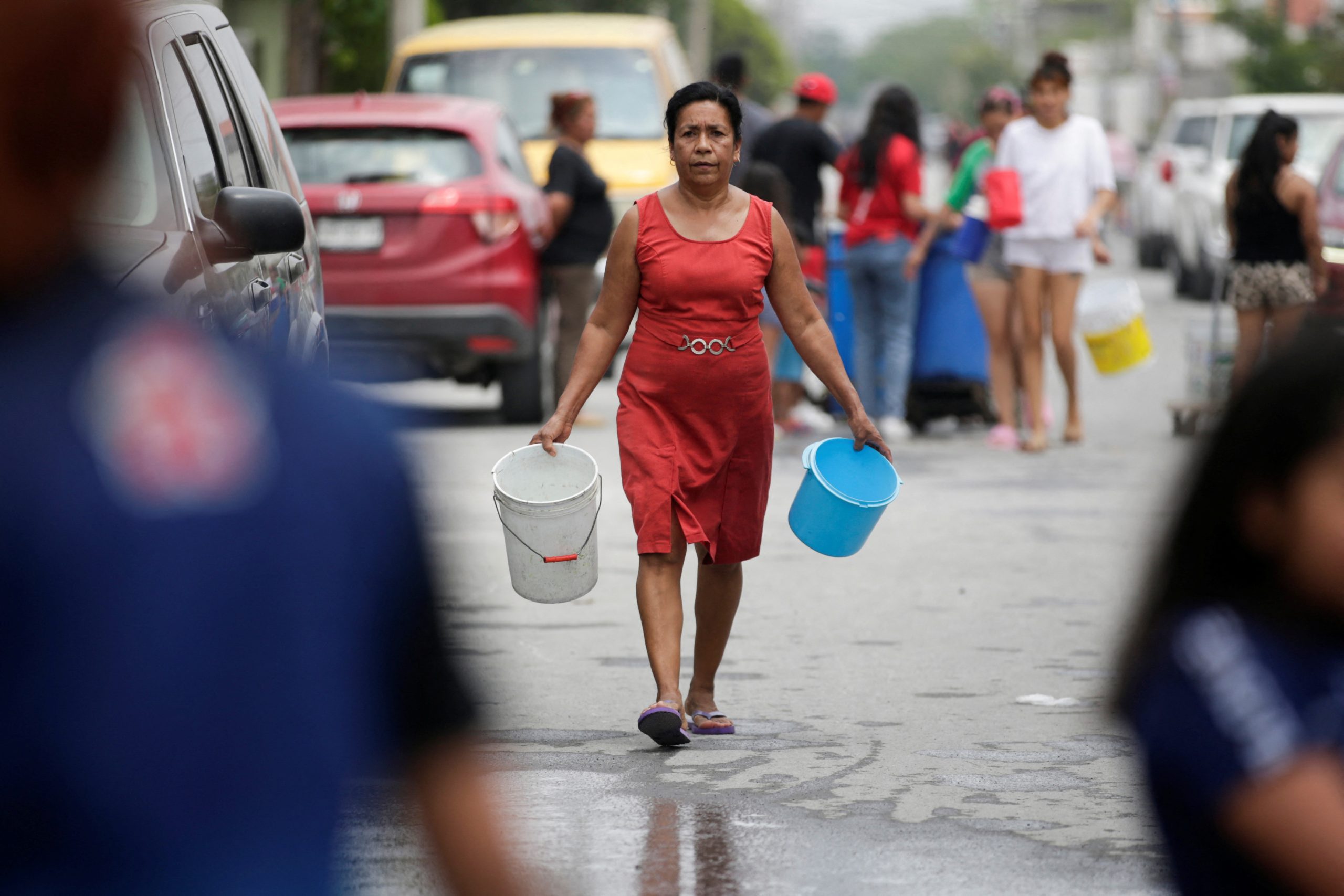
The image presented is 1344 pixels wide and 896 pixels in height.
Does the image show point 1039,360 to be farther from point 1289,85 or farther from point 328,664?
point 1289,85

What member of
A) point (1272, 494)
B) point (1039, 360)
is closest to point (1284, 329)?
point (1039, 360)

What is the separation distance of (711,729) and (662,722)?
31cm

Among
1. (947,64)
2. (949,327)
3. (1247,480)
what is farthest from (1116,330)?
(947,64)

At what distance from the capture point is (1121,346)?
11492 millimetres

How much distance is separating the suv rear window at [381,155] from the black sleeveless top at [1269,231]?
4.08m

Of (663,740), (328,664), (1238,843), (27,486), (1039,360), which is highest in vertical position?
(27,486)

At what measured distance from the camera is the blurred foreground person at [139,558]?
1.62 m

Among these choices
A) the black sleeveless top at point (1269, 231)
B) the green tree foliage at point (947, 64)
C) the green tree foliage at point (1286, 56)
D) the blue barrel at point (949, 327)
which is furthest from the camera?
the green tree foliage at point (947, 64)

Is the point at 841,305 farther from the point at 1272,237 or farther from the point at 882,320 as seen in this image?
the point at 1272,237

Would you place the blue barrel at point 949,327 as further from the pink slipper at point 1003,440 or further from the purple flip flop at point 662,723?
the purple flip flop at point 662,723

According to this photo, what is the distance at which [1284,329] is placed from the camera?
448 inches

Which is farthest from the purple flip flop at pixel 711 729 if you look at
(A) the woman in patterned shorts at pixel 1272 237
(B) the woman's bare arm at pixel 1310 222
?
(B) the woman's bare arm at pixel 1310 222

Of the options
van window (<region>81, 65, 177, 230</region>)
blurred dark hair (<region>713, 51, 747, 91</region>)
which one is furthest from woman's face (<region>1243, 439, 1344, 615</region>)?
blurred dark hair (<region>713, 51, 747, 91</region>)

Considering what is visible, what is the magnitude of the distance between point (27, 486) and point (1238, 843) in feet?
3.47
